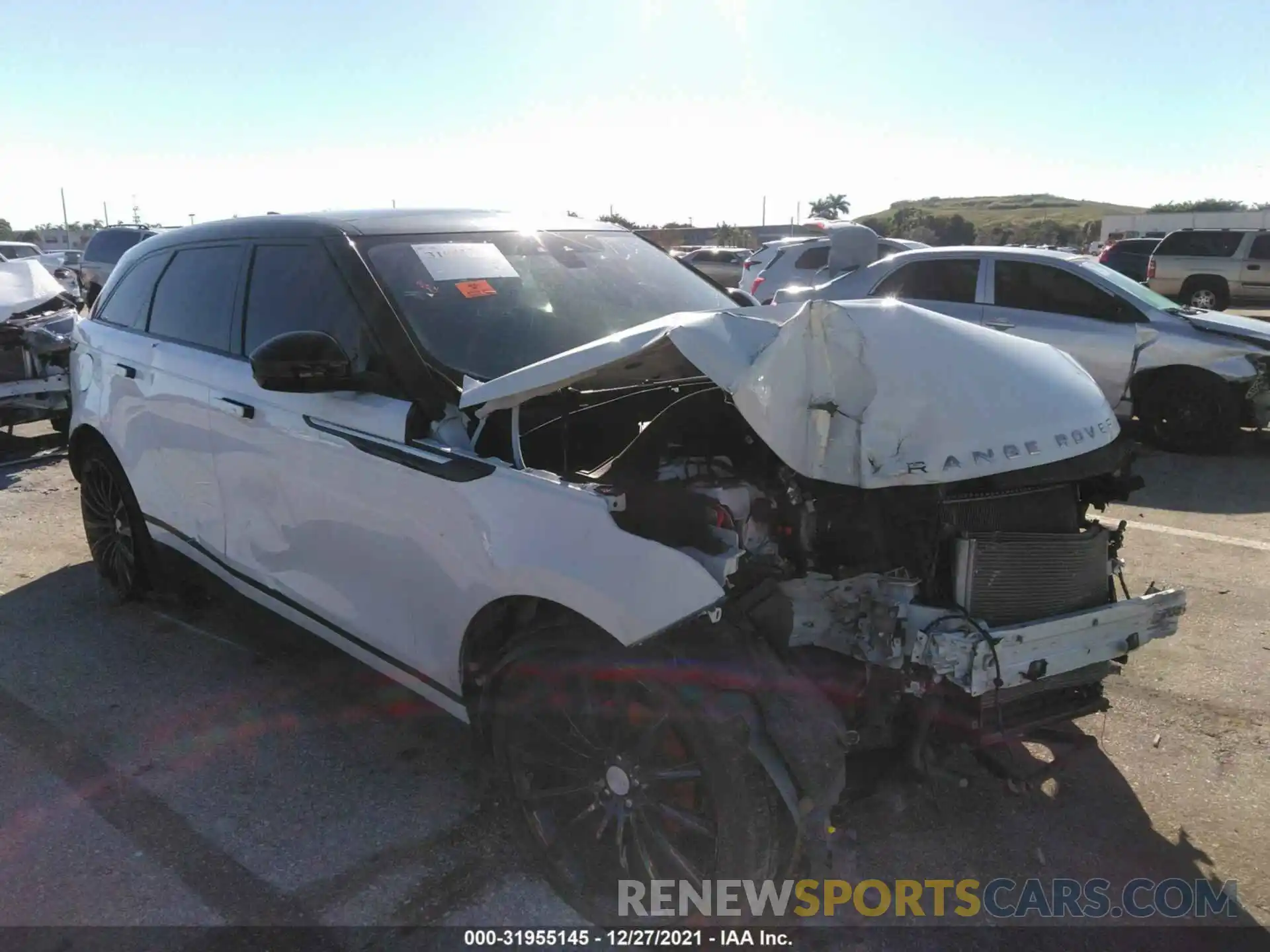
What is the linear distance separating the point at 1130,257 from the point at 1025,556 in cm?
2277

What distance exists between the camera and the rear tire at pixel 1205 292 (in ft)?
63.8

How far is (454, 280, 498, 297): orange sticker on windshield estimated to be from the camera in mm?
3381

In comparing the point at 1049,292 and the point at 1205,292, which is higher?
the point at 1049,292

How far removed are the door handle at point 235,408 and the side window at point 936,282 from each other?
20.9ft

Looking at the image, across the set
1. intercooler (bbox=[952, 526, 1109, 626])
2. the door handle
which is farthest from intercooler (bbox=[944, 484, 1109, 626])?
the door handle

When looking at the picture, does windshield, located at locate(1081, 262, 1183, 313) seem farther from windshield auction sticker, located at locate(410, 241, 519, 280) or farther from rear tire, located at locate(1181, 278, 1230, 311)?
rear tire, located at locate(1181, 278, 1230, 311)

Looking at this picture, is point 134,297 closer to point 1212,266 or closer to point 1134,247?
point 1212,266

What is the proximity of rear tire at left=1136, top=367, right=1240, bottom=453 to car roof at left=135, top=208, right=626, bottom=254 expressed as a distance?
20.5 ft

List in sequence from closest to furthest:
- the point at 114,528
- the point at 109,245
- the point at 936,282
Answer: the point at 114,528, the point at 936,282, the point at 109,245

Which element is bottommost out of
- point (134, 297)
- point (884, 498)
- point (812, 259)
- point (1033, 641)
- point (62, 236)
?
point (1033, 641)

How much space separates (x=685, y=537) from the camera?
2.34 m

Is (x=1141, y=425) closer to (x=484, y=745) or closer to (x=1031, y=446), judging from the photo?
(x=1031, y=446)

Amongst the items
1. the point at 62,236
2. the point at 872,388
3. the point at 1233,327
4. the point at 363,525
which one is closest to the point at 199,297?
the point at 363,525

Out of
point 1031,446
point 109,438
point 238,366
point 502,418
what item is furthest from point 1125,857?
point 109,438
